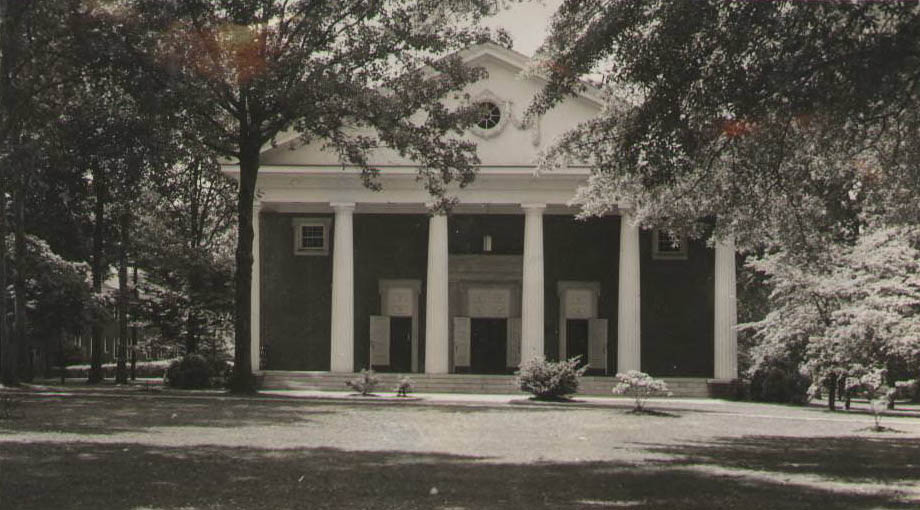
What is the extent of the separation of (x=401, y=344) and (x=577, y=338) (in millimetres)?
6641

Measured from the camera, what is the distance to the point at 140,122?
19844 millimetres

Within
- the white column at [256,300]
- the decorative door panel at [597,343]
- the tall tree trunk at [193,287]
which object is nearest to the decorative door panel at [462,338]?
the decorative door panel at [597,343]

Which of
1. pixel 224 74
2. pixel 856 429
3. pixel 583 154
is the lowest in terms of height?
pixel 856 429

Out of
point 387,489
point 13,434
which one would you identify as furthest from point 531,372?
point 387,489

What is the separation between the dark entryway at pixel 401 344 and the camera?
131 ft

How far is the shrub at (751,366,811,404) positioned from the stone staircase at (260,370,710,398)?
225 centimetres

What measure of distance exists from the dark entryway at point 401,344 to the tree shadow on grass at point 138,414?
1683cm

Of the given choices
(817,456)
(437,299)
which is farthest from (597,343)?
(817,456)

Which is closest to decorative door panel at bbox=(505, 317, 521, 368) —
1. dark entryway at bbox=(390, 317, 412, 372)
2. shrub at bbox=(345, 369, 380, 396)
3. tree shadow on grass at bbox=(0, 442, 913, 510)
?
dark entryway at bbox=(390, 317, 412, 372)

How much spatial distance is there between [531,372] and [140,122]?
43.7 feet

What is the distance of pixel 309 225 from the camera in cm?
4022

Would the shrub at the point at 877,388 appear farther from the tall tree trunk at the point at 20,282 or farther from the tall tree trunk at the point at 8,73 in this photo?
the tall tree trunk at the point at 20,282

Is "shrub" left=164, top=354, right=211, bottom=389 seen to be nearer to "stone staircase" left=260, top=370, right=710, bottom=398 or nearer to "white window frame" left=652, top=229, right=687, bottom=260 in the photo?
"stone staircase" left=260, top=370, right=710, bottom=398

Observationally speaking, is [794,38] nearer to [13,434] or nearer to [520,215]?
[13,434]
